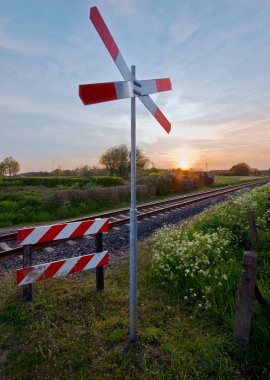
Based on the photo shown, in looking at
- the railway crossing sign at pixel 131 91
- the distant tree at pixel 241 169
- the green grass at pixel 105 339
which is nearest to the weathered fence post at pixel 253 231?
the green grass at pixel 105 339

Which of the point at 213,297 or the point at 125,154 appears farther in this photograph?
the point at 125,154

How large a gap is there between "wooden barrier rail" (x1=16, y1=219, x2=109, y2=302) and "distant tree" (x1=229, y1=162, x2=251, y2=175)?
93605 millimetres

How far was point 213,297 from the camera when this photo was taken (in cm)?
400

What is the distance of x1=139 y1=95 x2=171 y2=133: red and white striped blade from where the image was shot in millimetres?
3182

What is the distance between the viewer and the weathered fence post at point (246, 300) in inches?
124

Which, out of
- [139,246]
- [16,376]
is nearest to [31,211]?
[139,246]

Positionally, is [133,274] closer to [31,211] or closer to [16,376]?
[16,376]

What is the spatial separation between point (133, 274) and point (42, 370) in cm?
→ 141

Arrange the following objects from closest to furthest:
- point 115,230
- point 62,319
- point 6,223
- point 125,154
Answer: point 62,319, point 115,230, point 6,223, point 125,154

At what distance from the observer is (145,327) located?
144 inches

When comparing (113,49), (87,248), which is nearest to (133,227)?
(113,49)

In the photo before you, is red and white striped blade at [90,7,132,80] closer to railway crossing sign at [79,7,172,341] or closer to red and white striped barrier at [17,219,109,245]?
railway crossing sign at [79,7,172,341]

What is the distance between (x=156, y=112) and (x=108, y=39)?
3.41 feet

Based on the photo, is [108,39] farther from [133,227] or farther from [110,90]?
[133,227]
